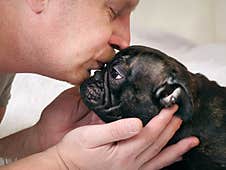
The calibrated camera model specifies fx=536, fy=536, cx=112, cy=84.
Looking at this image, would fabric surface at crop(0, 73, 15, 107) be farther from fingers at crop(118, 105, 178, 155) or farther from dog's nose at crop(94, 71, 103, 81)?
fingers at crop(118, 105, 178, 155)

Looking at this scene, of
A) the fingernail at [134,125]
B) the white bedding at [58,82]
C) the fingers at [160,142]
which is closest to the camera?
the fingernail at [134,125]

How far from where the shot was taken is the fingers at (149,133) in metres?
1.24

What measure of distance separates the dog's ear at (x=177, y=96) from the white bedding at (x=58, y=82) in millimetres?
681

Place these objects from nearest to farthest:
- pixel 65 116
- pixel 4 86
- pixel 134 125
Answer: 1. pixel 134 125
2. pixel 65 116
3. pixel 4 86

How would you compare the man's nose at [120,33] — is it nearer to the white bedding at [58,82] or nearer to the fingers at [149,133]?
the fingers at [149,133]

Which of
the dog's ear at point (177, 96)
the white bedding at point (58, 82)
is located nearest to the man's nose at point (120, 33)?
the dog's ear at point (177, 96)

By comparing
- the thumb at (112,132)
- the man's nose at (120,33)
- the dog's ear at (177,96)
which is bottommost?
the thumb at (112,132)

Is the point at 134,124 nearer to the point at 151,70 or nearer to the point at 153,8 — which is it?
the point at 151,70

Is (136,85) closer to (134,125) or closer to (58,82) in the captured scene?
(134,125)

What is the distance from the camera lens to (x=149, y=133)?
49.1 inches

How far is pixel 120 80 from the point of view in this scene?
1320 mm

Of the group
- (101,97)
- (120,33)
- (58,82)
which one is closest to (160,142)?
(101,97)

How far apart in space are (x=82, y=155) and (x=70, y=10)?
0.34 m

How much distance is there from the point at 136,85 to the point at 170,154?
0.62 ft
